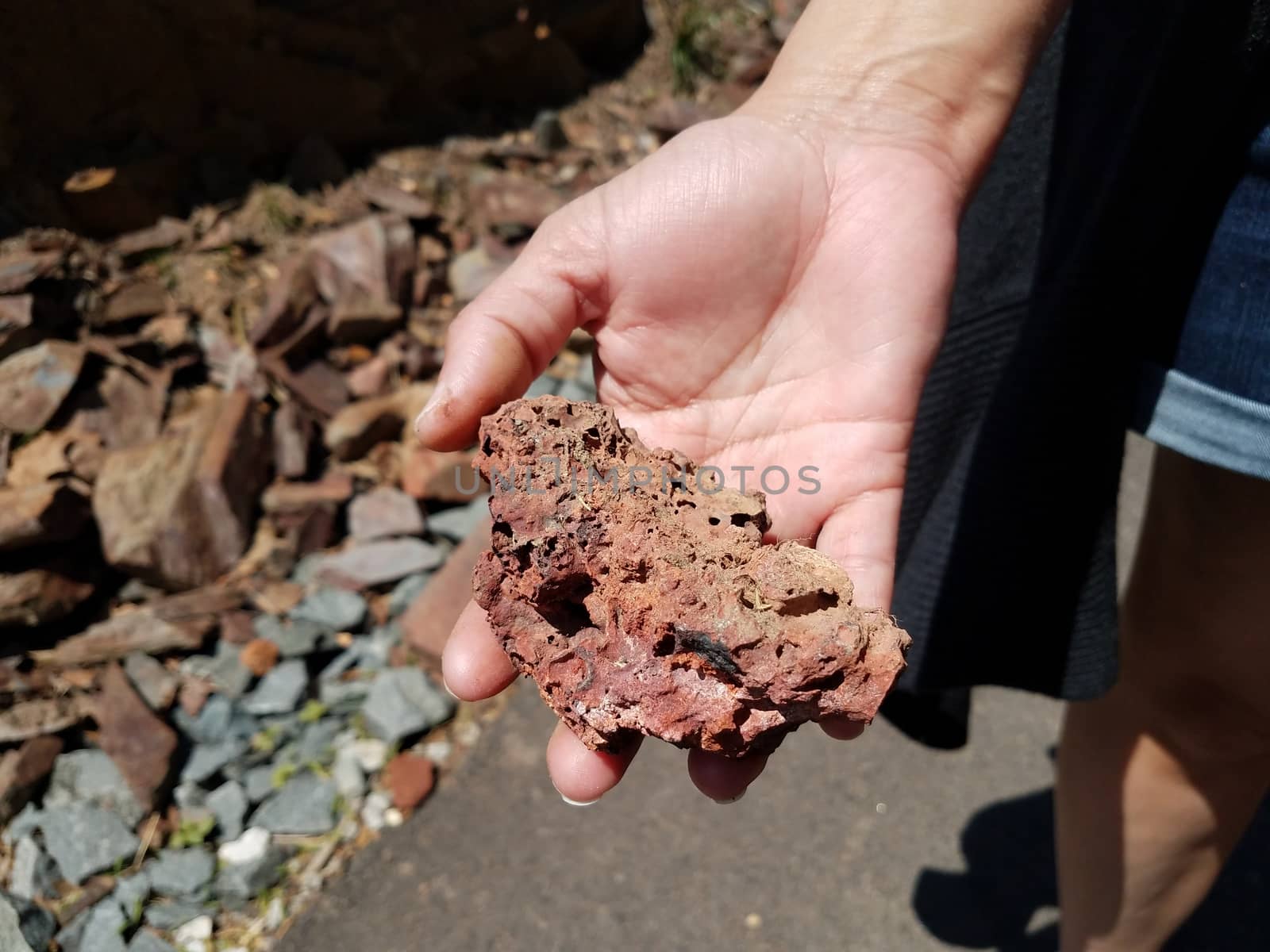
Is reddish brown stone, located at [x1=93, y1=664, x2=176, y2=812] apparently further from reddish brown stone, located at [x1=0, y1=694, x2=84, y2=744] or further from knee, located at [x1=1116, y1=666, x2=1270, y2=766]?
knee, located at [x1=1116, y1=666, x2=1270, y2=766]

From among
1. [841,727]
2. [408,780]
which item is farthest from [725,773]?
[408,780]

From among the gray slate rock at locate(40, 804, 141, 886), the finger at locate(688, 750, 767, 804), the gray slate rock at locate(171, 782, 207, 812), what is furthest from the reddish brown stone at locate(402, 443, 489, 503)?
the finger at locate(688, 750, 767, 804)

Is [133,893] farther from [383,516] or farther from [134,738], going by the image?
[383,516]

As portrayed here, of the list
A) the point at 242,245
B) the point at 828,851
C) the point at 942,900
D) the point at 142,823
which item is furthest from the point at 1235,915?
the point at 242,245

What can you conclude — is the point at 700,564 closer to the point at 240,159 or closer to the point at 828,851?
the point at 828,851

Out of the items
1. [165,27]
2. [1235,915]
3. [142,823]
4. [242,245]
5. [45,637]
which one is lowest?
[1235,915]

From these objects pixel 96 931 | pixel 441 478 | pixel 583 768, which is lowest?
pixel 96 931

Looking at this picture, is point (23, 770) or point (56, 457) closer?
point (23, 770)
